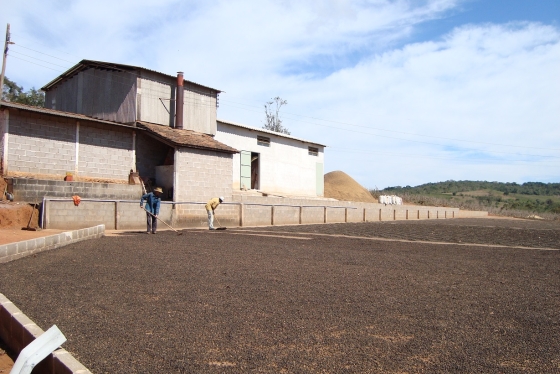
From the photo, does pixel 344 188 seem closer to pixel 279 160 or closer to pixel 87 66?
pixel 279 160

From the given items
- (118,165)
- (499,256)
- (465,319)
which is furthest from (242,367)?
(118,165)

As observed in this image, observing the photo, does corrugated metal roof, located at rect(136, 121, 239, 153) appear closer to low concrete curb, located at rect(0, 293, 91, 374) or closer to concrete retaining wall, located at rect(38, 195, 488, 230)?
concrete retaining wall, located at rect(38, 195, 488, 230)

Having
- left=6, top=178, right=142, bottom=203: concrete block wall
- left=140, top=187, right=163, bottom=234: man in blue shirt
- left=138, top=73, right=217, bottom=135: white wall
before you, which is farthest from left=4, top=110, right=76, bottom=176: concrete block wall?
left=140, top=187, right=163, bottom=234: man in blue shirt

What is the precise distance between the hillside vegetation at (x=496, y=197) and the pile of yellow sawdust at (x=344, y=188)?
6.43 meters

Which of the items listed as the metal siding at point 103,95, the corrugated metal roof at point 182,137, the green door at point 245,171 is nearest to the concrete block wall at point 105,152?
the corrugated metal roof at point 182,137

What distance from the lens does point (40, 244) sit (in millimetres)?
10594

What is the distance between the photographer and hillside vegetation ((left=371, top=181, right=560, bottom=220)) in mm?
60125

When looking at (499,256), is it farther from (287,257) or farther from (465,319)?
(465,319)

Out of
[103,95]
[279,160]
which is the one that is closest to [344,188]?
[279,160]

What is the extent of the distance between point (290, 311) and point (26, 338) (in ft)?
9.10

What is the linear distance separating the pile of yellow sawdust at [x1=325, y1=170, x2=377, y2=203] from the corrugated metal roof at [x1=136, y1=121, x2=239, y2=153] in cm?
2185

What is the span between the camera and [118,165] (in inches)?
846

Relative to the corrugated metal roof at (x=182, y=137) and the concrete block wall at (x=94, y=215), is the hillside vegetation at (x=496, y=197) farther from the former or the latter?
the concrete block wall at (x=94, y=215)

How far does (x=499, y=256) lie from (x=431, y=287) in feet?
18.8
